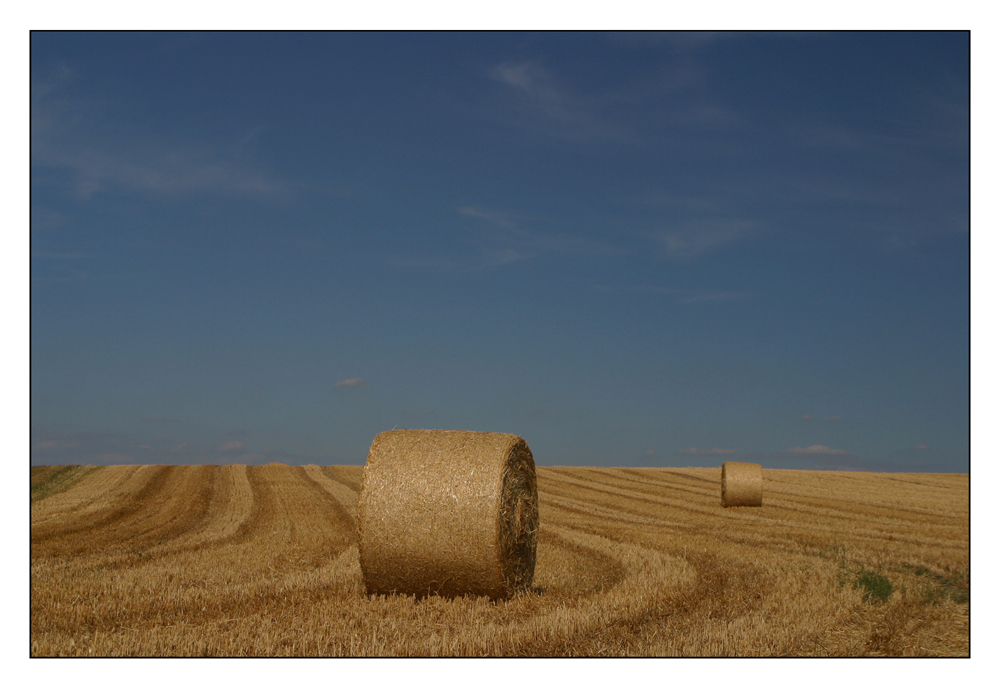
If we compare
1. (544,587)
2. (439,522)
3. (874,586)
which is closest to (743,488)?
(874,586)

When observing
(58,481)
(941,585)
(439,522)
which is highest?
(439,522)

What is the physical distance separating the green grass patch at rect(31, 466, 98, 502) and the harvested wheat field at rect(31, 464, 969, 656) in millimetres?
2927

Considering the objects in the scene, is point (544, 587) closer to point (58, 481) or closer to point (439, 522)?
point (439, 522)

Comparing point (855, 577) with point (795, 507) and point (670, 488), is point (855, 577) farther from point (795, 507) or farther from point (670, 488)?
point (670, 488)

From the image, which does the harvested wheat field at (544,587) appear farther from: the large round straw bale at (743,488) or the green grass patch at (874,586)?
the large round straw bale at (743,488)

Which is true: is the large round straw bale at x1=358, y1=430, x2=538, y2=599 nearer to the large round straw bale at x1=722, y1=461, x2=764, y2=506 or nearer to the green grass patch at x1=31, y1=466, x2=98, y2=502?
the large round straw bale at x1=722, y1=461, x2=764, y2=506

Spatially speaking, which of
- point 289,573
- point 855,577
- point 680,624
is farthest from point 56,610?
point 855,577

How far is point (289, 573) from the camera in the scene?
10320mm

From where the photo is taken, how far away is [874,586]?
9.60 meters

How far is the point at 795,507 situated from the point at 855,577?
12417 millimetres

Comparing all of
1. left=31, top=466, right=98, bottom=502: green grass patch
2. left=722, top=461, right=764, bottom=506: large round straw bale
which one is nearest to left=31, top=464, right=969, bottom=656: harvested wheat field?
left=722, top=461, right=764, bottom=506: large round straw bale

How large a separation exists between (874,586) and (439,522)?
5.44 m

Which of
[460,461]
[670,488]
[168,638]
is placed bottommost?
[670,488]

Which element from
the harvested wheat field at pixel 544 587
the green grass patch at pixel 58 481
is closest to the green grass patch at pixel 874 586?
the harvested wheat field at pixel 544 587
